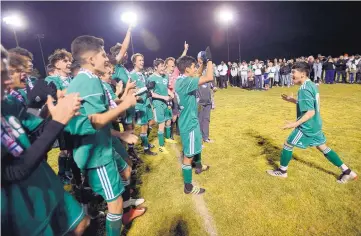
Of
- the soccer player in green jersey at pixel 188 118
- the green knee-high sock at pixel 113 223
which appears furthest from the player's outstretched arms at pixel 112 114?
the soccer player in green jersey at pixel 188 118

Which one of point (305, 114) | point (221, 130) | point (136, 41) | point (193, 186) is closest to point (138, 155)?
point (193, 186)

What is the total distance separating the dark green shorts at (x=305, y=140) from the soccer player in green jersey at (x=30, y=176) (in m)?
4.01

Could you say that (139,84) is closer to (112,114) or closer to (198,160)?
(198,160)

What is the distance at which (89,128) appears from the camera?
2.50 metres

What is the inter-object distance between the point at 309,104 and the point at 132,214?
367 cm

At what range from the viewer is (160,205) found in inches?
168

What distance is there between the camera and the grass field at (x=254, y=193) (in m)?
3.53

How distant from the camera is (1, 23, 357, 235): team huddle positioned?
160cm

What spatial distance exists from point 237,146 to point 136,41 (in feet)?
176

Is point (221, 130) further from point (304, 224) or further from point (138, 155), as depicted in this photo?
point (304, 224)

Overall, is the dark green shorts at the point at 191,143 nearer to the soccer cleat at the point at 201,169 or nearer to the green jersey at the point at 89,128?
the soccer cleat at the point at 201,169

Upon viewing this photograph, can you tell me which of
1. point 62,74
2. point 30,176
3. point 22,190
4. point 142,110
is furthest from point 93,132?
point 142,110

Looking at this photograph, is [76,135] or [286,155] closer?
[76,135]

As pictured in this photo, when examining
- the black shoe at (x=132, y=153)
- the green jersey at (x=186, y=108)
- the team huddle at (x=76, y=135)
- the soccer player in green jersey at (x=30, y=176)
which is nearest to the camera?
the soccer player in green jersey at (x=30, y=176)
